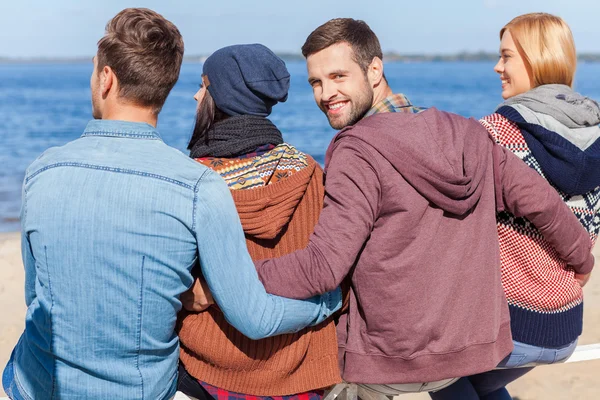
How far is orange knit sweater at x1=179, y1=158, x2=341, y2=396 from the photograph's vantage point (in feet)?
6.80

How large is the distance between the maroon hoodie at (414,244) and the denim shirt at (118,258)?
0.24m

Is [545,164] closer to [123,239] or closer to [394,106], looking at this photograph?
[394,106]

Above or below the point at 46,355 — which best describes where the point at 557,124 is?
above

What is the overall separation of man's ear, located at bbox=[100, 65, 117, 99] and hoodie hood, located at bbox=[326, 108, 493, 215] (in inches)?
27.2

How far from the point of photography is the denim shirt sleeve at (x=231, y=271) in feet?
6.08

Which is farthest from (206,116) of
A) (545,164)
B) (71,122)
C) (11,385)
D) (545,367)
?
(71,122)

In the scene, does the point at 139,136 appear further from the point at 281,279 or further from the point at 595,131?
the point at 595,131

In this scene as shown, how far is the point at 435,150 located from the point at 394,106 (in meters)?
0.29

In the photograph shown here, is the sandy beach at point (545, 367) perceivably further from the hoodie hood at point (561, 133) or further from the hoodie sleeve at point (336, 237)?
the hoodie sleeve at point (336, 237)

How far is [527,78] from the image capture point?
8.32ft

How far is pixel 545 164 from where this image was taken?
233cm

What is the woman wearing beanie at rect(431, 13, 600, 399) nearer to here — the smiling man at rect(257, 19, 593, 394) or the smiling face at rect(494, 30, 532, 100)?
the smiling face at rect(494, 30, 532, 100)

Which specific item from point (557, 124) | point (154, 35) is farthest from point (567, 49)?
point (154, 35)

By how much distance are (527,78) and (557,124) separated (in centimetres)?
27
